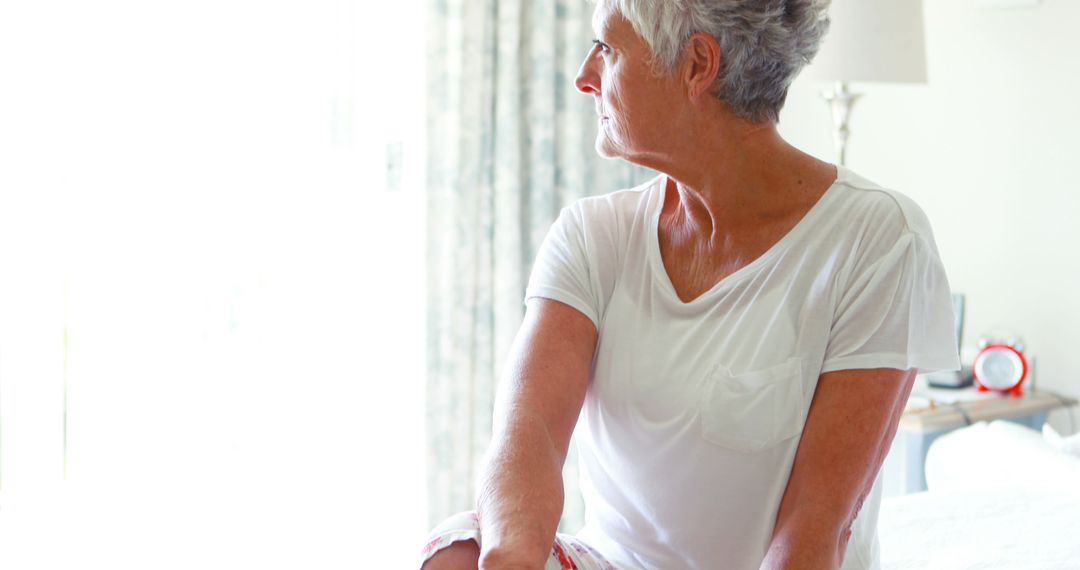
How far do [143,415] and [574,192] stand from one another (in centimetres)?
116

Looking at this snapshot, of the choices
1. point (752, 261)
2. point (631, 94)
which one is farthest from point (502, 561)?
point (631, 94)

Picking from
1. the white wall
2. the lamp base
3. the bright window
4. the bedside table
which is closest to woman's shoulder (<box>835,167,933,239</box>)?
the bedside table

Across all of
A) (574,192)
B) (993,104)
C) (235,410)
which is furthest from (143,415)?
(993,104)

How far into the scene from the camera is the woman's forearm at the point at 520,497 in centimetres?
114

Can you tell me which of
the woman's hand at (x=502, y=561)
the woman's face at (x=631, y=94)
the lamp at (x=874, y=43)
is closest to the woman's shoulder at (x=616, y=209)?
the woman's face at (x=631, y=94)

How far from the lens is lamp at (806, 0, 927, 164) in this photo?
2281 millimetres

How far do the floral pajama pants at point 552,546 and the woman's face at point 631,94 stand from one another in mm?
468

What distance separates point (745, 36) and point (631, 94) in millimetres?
149

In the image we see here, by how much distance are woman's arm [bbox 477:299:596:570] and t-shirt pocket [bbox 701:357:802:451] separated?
17 centimetres

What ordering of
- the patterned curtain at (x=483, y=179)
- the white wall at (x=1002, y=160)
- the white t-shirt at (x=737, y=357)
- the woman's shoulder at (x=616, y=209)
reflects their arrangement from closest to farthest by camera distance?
the white t-shirt at (x=737, y=357) < the woman's shoulder at (x=616, y=209) < the white wall at (x=1002, y=160) < the patterned curtain at (x=483, y=179)

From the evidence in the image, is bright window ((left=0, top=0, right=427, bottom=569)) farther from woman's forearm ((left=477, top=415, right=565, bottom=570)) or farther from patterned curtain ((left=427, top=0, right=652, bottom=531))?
woman's forearm ((left=477, top=415, right=565, bottom=570))

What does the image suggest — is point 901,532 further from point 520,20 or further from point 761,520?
point 520,20

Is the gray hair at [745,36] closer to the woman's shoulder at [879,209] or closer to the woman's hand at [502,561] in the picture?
the woman's shoulder at [879,209]

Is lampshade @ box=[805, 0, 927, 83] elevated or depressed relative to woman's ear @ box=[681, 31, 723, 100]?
elevated
